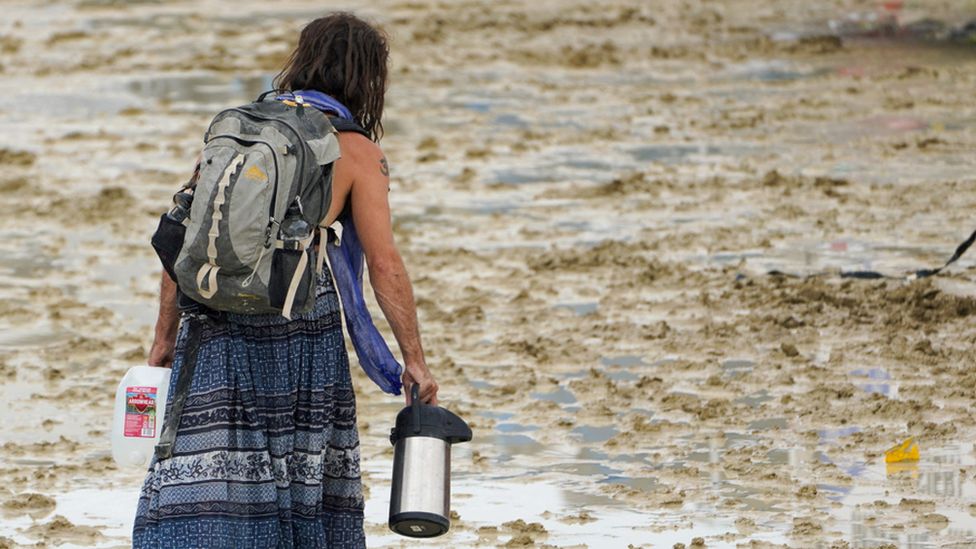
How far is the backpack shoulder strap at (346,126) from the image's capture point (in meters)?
4.39

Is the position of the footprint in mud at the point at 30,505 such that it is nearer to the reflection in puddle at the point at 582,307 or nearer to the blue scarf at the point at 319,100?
the blue scarf at the point at 319,100

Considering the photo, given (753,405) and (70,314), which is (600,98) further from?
(753,405)

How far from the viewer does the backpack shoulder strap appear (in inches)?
173

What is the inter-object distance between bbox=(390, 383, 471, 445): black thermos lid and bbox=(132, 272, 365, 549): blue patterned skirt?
15 cm

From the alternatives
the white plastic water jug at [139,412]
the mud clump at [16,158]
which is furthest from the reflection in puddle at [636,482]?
the mud clump at [16,158]

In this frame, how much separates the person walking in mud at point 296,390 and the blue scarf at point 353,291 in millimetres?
14

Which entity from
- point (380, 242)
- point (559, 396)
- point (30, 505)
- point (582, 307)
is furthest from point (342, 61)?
point (582, 307)

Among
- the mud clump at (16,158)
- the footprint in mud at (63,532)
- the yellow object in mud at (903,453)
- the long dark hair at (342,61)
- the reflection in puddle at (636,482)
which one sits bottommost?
the footprint in mud at (63,532)

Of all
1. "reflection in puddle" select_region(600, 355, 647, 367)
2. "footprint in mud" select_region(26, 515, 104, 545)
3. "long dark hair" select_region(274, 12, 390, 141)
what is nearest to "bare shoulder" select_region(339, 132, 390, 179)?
"long dark hair" select_region(274, 12, 390, 141)

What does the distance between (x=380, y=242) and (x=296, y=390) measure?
41 centimetres

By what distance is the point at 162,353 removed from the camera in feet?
15.2

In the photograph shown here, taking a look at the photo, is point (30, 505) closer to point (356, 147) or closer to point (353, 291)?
point (353, 291)

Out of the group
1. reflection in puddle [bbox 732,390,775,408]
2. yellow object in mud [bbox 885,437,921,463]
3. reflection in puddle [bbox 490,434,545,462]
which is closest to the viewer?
yellow object in mud [bbox 885,437,921,463]

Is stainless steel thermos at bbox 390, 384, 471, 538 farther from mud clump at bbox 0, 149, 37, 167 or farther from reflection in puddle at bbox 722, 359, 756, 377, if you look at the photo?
mud clump at bbox 0, 149, 37, 167
